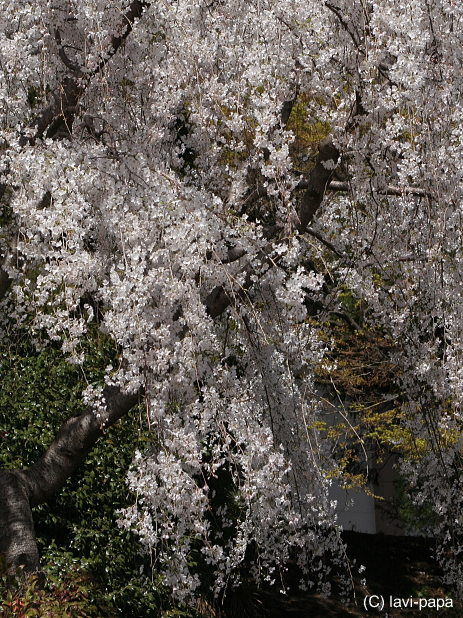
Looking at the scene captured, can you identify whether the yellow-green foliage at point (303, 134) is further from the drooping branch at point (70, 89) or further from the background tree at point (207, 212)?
the drooping branch at point (70, 89)

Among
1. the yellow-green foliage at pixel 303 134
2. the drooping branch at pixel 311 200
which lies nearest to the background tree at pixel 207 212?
the drooping branch at pixel 311 200

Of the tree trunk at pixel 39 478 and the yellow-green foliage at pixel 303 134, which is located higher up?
the yellow-green foliage at pixel 303 134

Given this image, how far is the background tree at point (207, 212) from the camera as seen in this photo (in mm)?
3211

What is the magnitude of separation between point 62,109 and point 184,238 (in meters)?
1.32

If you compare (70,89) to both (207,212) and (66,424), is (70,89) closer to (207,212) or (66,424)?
(207,212)

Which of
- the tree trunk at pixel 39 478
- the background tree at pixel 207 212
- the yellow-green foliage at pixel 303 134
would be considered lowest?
the tree trunk at pixel 39 478

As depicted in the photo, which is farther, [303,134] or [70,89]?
[303,134]

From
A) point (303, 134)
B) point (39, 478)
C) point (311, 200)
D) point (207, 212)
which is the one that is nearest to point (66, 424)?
point (39, 478)

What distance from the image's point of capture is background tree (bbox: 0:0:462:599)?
321cm

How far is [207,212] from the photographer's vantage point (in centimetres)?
333

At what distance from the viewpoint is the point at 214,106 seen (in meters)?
3.84

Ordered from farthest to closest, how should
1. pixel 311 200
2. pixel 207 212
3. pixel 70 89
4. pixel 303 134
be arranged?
pixel 303 134 < pixel 70 89 < pixel 311 200 < pixel 207 212

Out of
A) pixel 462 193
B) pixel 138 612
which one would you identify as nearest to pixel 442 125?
pixel 462 193

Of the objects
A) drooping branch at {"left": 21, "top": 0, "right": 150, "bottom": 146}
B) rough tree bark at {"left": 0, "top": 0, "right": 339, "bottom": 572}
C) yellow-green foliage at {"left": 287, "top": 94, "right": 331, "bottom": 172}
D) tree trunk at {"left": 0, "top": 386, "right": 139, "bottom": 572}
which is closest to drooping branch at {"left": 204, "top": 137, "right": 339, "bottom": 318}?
rough tree bark at {"left": 0, "top": 0, "right": 339, "bottom": 572}
